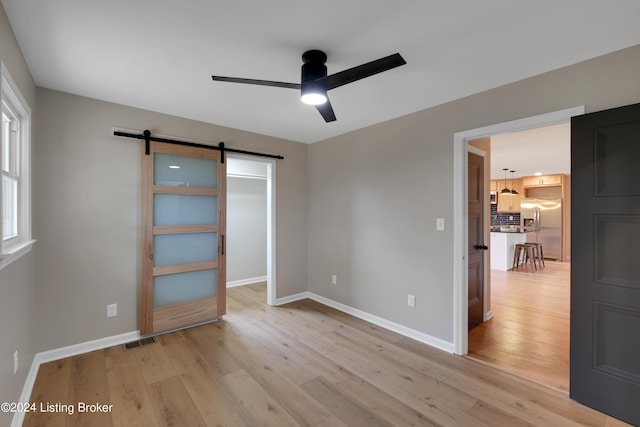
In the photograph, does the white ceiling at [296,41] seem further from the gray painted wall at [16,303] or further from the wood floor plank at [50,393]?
the wood floor plank at [50,393]

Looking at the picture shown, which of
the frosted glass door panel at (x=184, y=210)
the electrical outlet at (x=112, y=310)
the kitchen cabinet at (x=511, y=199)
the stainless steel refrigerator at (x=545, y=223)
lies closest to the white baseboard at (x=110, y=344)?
the electrical outlet at (x=112, y=310)

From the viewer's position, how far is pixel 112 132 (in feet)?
9.48

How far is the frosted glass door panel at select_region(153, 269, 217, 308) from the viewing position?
3163mm

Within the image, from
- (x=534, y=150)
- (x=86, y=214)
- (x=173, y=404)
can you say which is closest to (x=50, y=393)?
(x=173, y=404)

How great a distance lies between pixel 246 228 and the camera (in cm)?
542

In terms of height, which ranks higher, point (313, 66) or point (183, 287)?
point (313, 66)

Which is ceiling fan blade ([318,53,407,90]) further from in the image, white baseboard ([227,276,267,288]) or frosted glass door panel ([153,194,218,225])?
white baseboard ([227,276,267,288])

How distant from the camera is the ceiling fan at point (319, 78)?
163 centimetres

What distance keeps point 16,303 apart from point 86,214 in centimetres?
109

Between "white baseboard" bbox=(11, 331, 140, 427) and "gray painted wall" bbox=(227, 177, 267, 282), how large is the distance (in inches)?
89.3

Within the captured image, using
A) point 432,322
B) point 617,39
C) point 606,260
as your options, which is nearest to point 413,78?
point 617,39

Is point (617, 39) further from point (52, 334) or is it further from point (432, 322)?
point (52, 334)

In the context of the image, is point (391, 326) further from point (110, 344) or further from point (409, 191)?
point (110, 344)

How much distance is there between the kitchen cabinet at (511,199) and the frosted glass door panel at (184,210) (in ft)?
30.3
